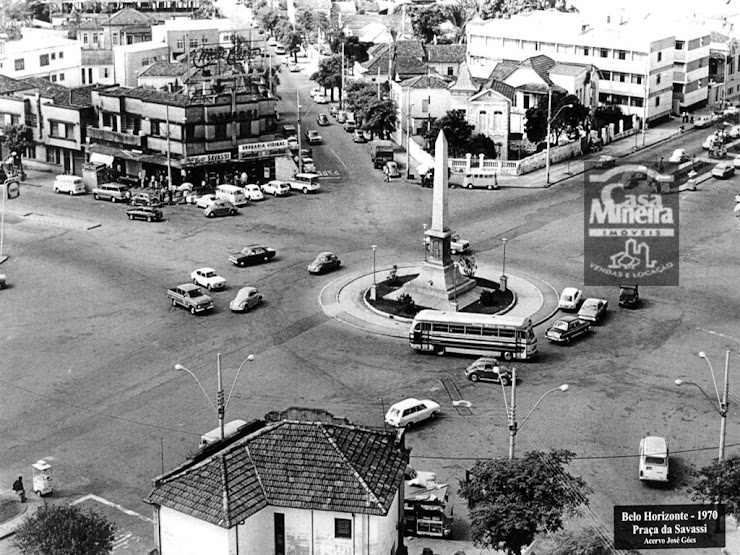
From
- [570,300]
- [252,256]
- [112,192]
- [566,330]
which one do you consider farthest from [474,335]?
[112,192]

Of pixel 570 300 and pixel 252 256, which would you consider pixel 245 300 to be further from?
pixel 570 300

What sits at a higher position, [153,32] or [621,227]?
[153,32]

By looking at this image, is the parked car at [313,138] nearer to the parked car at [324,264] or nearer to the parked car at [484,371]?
the parked car at [324,264]

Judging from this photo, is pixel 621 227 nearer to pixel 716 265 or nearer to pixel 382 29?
pixel 716 265

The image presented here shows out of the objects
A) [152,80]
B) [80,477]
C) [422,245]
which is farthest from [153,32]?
[80,477]

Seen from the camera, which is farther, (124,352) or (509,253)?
(509,253)

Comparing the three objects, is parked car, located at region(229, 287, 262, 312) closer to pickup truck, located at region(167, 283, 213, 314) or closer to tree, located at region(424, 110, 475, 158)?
pickup truck, located at region(167, 283, 213, 314)

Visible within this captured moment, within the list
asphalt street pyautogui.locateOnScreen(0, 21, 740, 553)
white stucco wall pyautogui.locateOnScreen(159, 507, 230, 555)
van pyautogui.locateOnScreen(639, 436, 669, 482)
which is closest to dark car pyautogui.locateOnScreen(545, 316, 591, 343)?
asphalt street pyautogui.locateOnScreen(0, 21, 740, 553)
